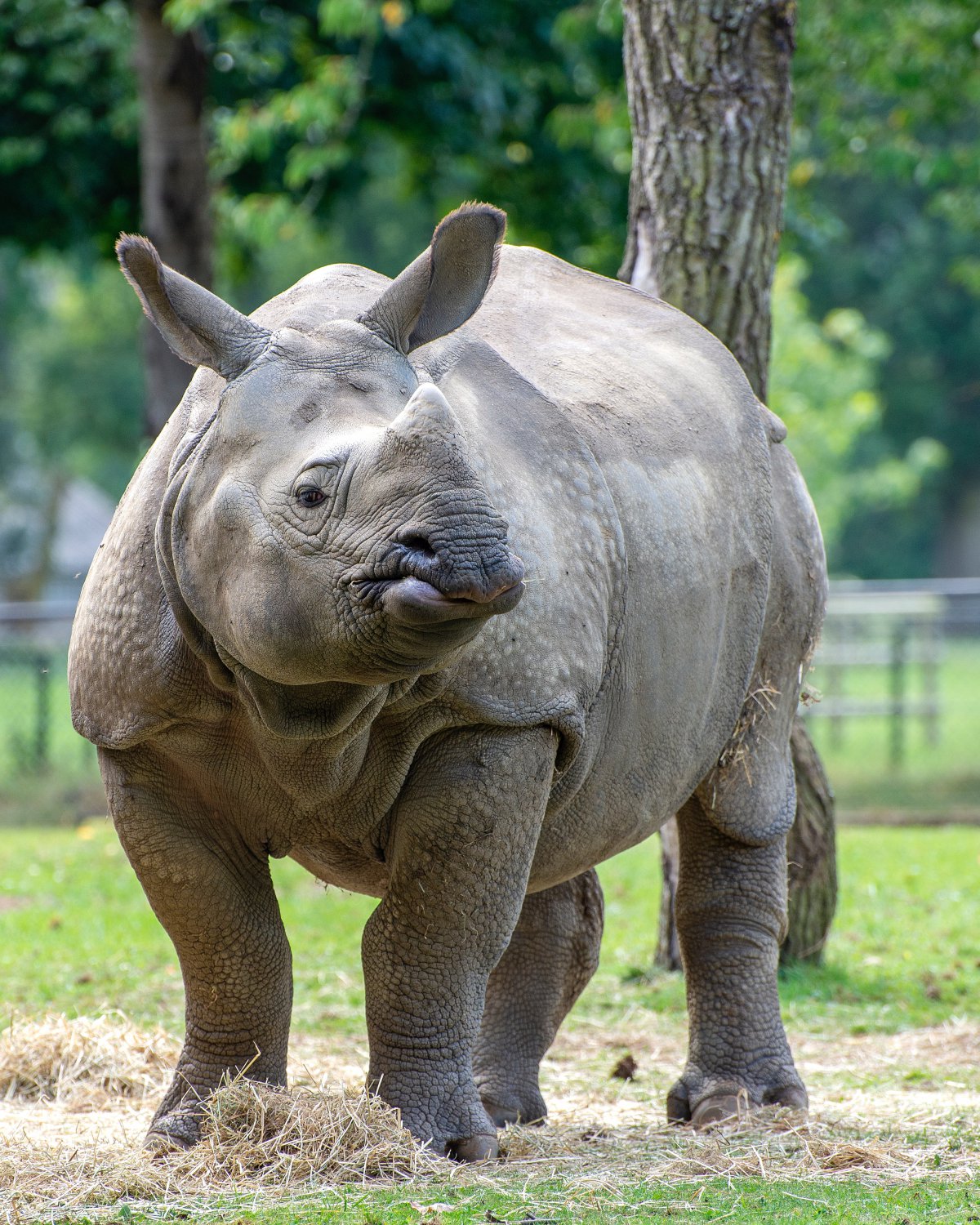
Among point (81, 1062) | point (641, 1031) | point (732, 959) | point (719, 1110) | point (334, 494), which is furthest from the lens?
point (641, 1031)

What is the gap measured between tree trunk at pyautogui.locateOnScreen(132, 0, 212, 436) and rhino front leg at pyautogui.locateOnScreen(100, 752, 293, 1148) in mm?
8249

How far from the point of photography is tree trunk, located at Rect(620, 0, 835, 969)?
7.34 m

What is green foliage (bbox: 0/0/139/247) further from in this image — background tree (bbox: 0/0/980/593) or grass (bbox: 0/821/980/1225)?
grass (bbox: 0/821/980/1225)

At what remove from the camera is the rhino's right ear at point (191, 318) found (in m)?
3.97

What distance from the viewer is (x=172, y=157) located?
497 inches

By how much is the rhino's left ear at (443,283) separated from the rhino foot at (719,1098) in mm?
2752

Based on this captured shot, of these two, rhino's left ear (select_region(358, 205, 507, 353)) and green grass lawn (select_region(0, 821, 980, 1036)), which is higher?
rhino's left ear (select_region(358, 205, 507, 353))

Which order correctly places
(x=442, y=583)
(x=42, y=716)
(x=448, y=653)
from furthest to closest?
(x=42, y=716), (x=448, y=653), (x=442, y=583)

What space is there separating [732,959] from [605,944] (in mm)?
3331

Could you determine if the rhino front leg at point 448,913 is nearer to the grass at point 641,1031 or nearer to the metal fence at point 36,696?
the grass at point 641,1031

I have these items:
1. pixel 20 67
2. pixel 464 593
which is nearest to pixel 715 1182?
pixel 464 593

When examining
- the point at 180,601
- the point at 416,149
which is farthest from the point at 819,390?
the point at 180,601

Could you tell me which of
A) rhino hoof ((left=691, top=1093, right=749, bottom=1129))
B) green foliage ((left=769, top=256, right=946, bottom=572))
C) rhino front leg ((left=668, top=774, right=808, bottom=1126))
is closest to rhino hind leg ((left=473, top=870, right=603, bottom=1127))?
rhino front leg ((left=668, top=774, right=808, bottom=1126))

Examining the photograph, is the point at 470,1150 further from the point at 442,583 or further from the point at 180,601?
the point at 442,583
